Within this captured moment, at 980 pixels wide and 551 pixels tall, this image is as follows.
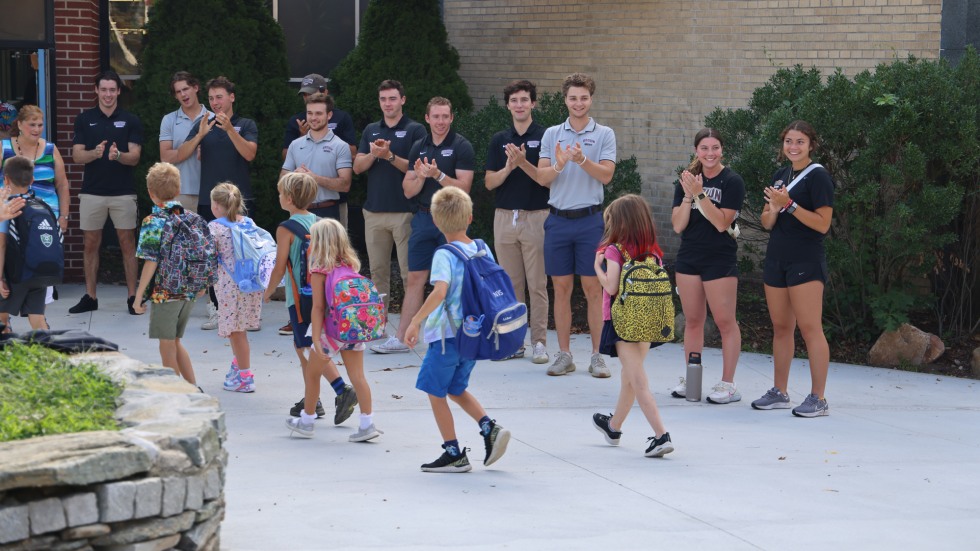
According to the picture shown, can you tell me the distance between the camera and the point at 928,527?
221 inches

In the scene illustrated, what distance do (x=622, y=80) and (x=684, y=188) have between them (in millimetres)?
4876

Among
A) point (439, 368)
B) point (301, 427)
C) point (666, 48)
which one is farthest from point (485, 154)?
point (439, 368)

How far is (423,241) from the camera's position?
31.0 feet

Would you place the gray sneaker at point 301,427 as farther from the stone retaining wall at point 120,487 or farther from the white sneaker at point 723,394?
the white sneaker at point 723,394

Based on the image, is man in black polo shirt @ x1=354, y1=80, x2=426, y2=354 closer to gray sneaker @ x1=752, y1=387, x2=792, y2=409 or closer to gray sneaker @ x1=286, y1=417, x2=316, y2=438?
gray sneaker @ x1=286, y1=417, x2=316, y2=438

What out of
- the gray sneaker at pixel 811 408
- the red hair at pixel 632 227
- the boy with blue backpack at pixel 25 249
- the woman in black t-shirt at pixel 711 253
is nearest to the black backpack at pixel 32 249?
the boy with blue backpack at pixel 25 249

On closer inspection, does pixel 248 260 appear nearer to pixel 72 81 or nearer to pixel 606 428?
pixel 606 428

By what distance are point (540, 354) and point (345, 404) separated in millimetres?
2398

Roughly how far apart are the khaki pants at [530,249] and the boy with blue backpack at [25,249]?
3.32 meters

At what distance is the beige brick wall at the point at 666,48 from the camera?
11.2 m

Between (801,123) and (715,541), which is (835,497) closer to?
(715,541)

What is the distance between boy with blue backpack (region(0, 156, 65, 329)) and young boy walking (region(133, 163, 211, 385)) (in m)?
1.01

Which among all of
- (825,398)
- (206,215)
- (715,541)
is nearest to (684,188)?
(825,398)

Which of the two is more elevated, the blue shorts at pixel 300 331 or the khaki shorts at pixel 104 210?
the khaki shorts at pixel 104 210
